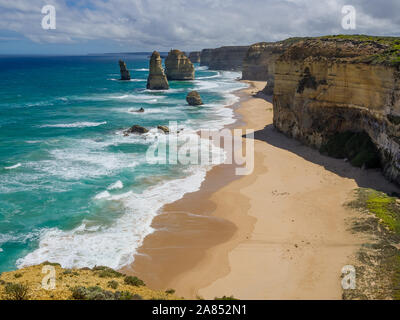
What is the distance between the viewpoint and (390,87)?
24516 mm

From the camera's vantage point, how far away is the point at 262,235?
63.9 feet

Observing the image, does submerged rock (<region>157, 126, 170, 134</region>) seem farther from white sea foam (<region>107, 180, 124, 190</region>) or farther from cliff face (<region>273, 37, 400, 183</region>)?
white sea foam (<region>107, 180, 124, 190</region>)

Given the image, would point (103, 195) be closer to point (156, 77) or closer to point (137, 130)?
point (137, 130)

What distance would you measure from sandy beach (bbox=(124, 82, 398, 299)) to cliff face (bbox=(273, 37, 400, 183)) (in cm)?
305

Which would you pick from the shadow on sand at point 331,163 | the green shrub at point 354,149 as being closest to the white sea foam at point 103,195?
the shadow on sand at point 331,163

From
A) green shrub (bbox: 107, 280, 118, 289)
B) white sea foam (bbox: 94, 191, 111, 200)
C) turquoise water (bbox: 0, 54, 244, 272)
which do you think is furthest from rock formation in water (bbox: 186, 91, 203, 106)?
green shrub (bbox: 107, 280, 118, 289)

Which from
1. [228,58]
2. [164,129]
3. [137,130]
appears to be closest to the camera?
[137,130]

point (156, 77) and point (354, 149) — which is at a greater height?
point (156, 77)

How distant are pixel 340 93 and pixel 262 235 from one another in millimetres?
17195

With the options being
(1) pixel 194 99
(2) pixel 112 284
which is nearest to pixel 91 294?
(2) pixel 112 284

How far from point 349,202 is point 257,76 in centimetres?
8642
